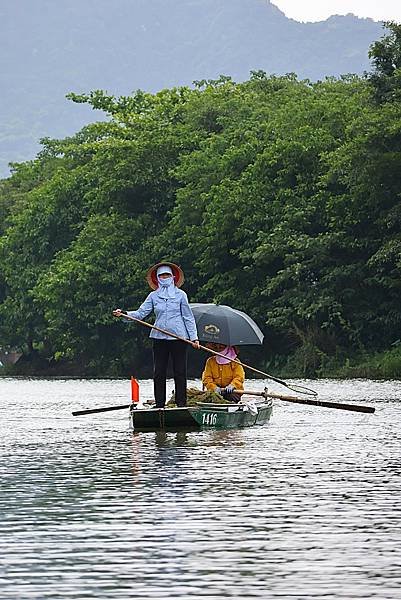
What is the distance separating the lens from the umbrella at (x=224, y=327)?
22.3 m

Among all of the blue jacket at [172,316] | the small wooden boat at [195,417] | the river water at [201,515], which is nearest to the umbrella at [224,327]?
the small wooden boat at [195,417]

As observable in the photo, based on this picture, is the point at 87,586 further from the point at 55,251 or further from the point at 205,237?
the point at 55,251

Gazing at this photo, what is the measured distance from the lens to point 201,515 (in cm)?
1123

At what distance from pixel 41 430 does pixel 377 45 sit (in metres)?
32.5

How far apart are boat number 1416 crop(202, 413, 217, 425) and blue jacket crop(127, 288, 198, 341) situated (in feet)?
3.24

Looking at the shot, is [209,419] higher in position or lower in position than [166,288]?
lower

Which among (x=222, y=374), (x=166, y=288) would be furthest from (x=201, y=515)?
(x=222, y=374)

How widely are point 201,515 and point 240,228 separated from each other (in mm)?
45248

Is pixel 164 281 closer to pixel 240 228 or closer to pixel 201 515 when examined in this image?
pixel 201 515

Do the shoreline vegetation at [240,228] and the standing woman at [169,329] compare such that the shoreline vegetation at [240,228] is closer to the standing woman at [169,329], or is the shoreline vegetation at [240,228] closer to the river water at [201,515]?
the standing woman at [169,329]

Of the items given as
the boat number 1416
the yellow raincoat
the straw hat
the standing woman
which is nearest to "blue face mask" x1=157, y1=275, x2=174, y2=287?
the standing woman

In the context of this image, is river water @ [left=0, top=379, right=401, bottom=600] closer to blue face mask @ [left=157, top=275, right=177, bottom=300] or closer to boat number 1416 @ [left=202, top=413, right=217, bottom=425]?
boat number 1416 @ [left=202, top=413, right=217, bottom=425]

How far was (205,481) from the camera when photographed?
44.4 ft

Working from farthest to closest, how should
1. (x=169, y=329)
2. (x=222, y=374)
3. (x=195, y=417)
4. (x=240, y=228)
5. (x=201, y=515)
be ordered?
(x=240, y=228), (x=222, y=374), (x=169, y=329), (x=195, y=417), (x=201, y=515)
